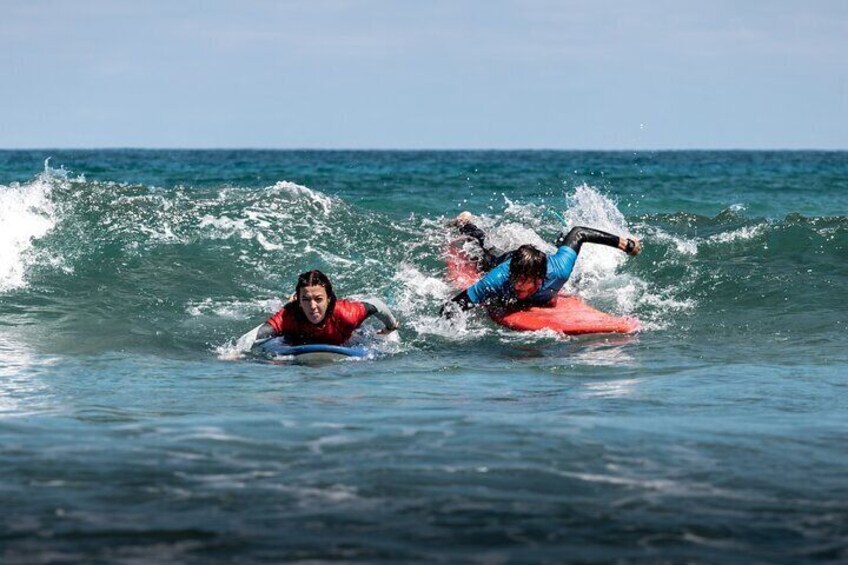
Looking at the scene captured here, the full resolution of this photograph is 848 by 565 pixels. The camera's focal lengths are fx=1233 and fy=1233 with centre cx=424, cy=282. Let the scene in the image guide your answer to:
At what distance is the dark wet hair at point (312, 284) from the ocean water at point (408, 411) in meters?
0.52

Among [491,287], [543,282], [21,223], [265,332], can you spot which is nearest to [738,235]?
[543,282]

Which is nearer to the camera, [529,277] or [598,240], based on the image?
[529,277]

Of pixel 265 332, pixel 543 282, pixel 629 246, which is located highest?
pixel 629 246

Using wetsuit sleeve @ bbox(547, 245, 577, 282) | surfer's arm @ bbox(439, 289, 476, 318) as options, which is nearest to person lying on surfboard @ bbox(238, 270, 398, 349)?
surfer's arm @ bbox(439, 289, 476, 318)

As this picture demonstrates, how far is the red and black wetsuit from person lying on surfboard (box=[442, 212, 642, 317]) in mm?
1761

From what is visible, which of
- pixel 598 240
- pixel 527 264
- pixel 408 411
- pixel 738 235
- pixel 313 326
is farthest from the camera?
pixel 738 235

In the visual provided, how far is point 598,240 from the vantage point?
12.2 metres

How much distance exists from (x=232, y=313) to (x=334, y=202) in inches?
259

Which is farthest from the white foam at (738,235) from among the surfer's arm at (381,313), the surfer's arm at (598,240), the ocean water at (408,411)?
the surfer's arm at (381,313)

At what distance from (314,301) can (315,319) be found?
0.22 m

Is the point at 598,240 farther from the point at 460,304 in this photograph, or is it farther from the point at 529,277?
the point at 460,304

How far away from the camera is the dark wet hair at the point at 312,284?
32.3ft

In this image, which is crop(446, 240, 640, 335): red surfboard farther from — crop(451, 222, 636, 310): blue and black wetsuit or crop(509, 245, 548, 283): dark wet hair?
crop(509, 245, 548, 283): dark wet hair

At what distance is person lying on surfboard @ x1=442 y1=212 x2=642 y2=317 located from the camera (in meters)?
11.7
